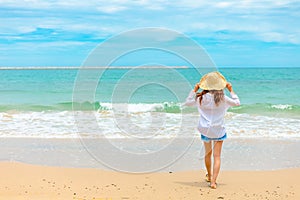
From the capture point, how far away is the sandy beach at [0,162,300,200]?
511 cm

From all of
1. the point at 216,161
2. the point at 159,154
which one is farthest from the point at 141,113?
the point at 216,161

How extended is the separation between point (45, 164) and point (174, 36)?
3425 mm

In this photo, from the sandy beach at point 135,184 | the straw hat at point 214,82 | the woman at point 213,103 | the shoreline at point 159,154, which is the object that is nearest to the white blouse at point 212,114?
the woman at point 213,103

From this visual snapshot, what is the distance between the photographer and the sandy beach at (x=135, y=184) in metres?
5.11

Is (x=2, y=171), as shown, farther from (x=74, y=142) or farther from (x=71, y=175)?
(x=74, y=142)

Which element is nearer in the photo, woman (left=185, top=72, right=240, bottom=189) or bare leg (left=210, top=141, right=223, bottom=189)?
woman (left=185, top=72, right=240, bottom=189)

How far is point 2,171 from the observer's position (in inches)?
252

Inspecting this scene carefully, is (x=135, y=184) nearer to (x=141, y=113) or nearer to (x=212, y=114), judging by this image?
(x=212, y=114)

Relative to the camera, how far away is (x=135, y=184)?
5.70 meters

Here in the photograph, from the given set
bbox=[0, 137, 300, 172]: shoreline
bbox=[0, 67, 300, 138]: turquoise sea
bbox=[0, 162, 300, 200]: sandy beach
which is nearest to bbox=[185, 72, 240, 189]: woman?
bbox=[0, 162, 300, 200]: sandy beach

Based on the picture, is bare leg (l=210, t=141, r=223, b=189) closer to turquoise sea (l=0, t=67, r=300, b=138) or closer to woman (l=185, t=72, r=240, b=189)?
woman (l=185, t=72, r=240, b=189)

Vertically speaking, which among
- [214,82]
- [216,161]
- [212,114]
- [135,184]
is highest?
[214,82]

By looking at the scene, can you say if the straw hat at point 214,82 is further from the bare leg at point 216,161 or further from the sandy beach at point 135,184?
the sandy beach at point 135,184

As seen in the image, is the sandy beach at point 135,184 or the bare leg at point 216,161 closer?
the sandy beach at point 135,184
